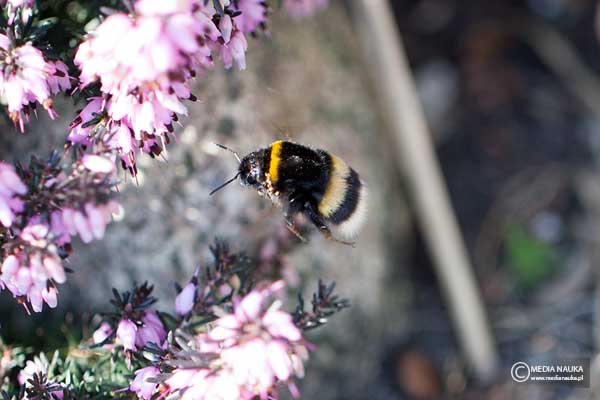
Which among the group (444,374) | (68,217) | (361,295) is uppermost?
(68,217)

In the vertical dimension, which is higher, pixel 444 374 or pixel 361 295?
pixel 361 295

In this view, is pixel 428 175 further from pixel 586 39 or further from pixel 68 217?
pixel 68 217

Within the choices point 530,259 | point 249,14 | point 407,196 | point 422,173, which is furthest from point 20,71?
point 530,259

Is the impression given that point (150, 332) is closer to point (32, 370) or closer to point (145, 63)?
point (32, 370)

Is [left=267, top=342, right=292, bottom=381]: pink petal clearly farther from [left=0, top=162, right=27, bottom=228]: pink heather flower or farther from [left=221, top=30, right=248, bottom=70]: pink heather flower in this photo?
[left=221, top=30, right=248, bottom=70]: pink heather flower

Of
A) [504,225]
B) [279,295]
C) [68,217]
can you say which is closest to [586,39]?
[504,225]

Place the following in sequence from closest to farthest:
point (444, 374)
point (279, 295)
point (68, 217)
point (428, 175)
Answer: point (68, 217), point (279, 295), point (428, 175), point (444, 374)

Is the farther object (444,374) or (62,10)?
(444,374)
